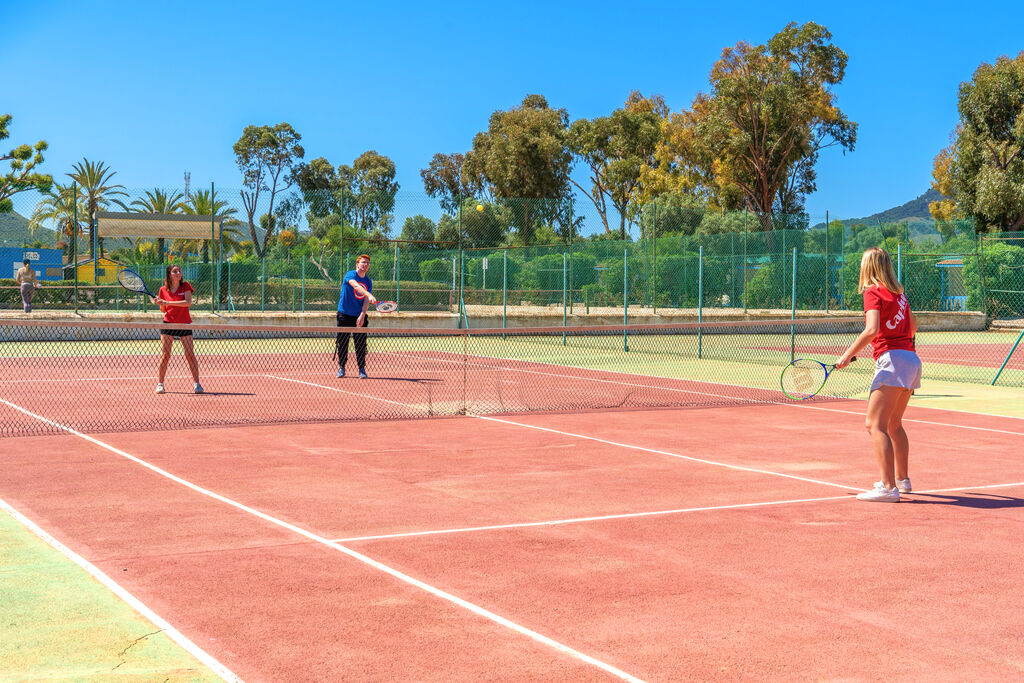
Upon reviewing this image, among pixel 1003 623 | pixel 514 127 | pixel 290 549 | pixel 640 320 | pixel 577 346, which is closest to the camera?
pixel 1003 623

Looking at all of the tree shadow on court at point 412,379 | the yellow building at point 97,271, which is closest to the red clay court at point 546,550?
the tree shadow on court at point 412,379

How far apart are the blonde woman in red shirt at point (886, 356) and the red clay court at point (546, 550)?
0.35 metres

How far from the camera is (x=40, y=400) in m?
12.6

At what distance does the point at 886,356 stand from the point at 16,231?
2165 centimetres

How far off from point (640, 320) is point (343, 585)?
863 inches

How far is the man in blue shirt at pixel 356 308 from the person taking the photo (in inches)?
603

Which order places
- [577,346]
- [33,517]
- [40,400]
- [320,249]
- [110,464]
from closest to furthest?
1. [33,517]
2. [110,464]
3. [40,400]
4. [577,346]
5. [320,249]

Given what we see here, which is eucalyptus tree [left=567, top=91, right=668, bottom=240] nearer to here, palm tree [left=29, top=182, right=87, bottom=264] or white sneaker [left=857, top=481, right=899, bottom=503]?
palm tree [left=29, top=182, right=87, bottom=264]

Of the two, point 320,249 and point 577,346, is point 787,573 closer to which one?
point 577,346

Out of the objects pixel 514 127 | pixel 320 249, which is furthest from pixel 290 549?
pixel 514 127

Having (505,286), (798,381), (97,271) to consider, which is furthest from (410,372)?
(97,271)

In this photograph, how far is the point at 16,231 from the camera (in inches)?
932

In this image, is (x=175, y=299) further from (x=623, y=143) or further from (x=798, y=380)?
(x=623, y=143)

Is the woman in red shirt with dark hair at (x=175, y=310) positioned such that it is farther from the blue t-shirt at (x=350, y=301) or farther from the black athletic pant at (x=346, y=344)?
the blue t-shirt at (x=350, y=301)
